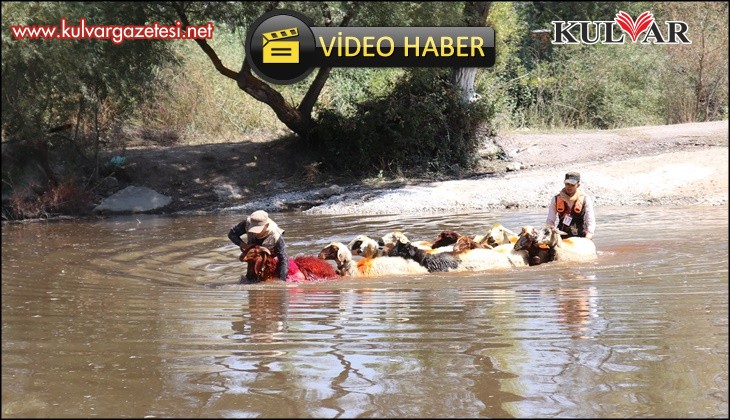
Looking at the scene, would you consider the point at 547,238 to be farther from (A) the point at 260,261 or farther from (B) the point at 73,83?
(B) the point at 73,83

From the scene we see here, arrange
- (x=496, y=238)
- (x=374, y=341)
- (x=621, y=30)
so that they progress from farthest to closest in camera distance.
→ 1. (x=621, y=30)
2. (x=496, y=238)
3. (x=374, y=341)

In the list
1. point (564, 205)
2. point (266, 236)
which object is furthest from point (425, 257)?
point (564, 205)

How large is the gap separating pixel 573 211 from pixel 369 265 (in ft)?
10.3

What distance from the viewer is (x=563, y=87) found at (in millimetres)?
26016

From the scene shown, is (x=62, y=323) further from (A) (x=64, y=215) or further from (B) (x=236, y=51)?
(B) (x=236, y=51)

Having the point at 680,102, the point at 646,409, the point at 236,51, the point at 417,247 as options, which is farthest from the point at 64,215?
the point at 680,102

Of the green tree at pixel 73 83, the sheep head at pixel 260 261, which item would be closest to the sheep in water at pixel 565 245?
the sheep head at pixel 260 261

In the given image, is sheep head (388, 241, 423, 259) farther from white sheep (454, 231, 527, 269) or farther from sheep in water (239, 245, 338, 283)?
sheep in water (239, 245, 338, 283)

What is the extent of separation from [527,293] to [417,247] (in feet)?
6.97

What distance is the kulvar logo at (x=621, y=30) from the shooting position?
23.7 m

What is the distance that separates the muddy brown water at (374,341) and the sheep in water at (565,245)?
20cm

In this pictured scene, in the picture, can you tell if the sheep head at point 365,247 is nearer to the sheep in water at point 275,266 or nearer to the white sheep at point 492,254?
the sheep in water at point 275,266

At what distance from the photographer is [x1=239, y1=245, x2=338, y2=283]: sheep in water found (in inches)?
404

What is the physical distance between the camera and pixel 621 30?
24.7m
